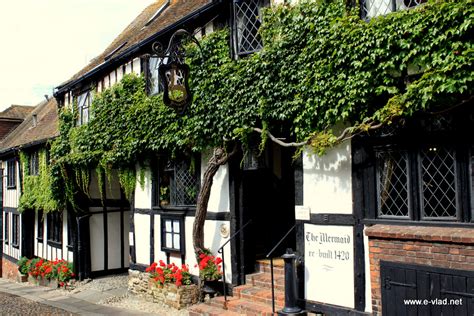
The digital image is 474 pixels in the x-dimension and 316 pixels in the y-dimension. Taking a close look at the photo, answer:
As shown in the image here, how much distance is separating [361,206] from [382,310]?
144cm

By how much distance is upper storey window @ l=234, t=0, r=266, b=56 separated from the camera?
8477mm

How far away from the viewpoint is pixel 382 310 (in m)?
6.11

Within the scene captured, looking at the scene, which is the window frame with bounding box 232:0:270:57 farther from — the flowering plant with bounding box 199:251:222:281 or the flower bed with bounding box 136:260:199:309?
the flower bed with bounding box 136:260:199:309

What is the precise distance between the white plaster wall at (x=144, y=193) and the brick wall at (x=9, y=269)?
11.1 meters

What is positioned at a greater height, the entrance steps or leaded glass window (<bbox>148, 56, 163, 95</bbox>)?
leaded glass window (<bbox>148, 56, 163, 95</bbox>)

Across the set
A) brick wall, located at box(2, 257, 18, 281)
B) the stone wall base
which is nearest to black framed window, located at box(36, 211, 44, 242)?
brick wall, located at box(2, 257, 18, 281)

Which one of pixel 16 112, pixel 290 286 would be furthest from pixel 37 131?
pixel 290 286

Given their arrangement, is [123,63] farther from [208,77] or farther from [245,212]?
[245,212]

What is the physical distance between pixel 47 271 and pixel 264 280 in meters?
9.64

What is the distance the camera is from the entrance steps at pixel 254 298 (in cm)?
793

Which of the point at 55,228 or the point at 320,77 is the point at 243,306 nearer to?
the point at 320,77

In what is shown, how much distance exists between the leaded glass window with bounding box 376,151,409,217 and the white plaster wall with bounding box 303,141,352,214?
18.5 inches

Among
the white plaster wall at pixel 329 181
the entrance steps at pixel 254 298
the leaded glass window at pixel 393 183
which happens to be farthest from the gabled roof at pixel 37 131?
the leaded glass window at pixel 393 183

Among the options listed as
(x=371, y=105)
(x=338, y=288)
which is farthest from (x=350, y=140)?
(x=338, y=288)
